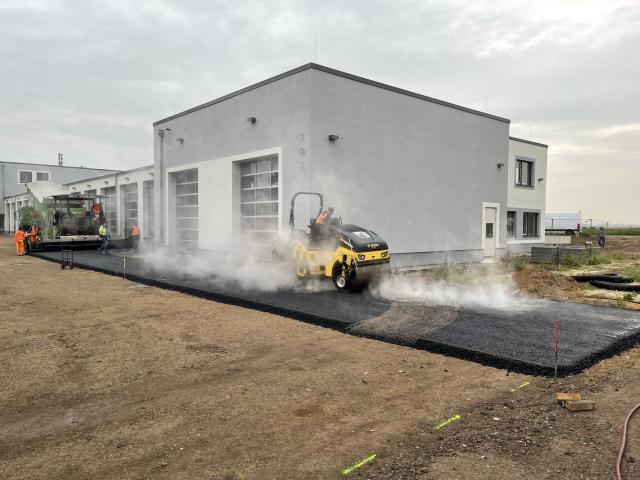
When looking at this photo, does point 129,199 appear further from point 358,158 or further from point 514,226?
point 514,226

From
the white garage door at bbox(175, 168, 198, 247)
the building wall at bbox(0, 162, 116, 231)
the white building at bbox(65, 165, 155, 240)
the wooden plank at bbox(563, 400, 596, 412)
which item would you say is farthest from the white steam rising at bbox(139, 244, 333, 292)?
the building wall at bbox(0, 162, 116, 231)

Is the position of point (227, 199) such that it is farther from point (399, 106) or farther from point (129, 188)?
point (129, 188)

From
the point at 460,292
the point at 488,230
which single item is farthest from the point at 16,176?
the point at 460,292

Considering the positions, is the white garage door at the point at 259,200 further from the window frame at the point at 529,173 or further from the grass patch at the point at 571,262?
the window frame at the point at 529,173

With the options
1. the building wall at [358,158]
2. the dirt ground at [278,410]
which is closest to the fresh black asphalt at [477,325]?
the dirt ground at [278,410]

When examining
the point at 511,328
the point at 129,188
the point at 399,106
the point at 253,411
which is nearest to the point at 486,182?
the point at 399,106

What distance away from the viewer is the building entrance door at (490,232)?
22391 mm

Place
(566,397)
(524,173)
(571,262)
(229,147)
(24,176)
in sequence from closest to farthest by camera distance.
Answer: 1. (566,397)
2. (571,262)
3. (229,147)
4. (524,173)
5. (24,176)

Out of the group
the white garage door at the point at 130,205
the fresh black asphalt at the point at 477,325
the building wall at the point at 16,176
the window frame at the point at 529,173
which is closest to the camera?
the fresh black asphalt at the point at 477,325

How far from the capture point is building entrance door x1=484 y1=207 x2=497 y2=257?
22391 millimetres

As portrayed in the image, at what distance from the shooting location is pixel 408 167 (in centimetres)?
1828

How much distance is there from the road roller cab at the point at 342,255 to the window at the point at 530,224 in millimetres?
19511

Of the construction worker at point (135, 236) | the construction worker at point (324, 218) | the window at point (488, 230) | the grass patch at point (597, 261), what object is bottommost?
the grass patch at point (597, 261)

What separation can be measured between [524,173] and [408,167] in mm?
13740
